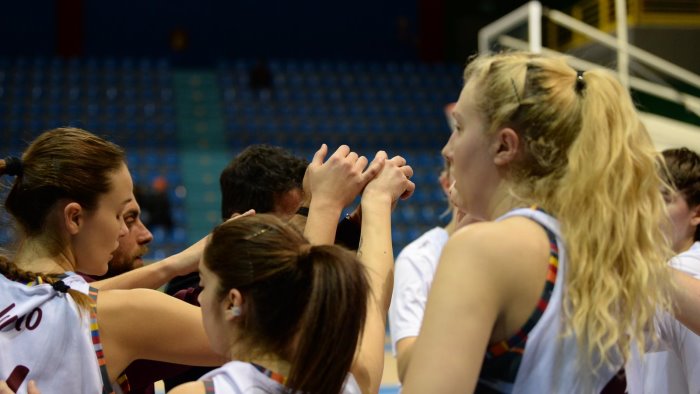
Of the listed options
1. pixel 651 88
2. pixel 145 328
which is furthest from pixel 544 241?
pixel 651 88

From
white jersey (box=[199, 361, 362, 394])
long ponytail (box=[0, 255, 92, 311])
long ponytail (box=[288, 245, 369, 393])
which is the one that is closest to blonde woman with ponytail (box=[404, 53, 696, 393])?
long ponytail (box=[288, 245, 369, 393])

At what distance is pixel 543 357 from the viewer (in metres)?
1.36

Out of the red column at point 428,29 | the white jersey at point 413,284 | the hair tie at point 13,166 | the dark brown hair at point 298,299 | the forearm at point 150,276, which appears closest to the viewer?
the dark brown hair at point 298,299

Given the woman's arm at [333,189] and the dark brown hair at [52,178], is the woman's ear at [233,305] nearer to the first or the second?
the woman's arm at [333,189]

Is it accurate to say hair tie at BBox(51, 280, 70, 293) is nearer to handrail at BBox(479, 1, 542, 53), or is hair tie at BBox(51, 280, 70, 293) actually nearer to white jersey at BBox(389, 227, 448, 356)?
white jersey at BBox(389, 227, 448, 356)

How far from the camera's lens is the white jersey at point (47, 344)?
173cm

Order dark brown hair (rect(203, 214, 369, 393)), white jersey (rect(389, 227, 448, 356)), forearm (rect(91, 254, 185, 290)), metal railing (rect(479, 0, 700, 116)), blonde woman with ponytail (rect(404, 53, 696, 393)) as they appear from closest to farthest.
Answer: blonde woman with ponytail (rect(404, 53, 696, 393)), dark brown hair (rect(203, 214, 369, 393)), forearm (rect(91, 254, 185, 290)), white jersey (rect(389, 227, 448, 356)), metal railing (rect(479, 0, 700, 116))

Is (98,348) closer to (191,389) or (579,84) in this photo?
(191,389)

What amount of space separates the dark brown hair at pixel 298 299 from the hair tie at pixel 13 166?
0.67m

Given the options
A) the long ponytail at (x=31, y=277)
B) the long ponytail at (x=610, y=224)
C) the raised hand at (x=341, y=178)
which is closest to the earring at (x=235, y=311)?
the raised hand at (x=341, y=178)

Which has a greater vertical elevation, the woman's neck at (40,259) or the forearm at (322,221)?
the forearm at (322,221)

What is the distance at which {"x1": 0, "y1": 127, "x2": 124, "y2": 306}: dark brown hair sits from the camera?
6.23 feet

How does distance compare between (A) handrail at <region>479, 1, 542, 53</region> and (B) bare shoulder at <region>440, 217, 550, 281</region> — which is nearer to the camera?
(B) bare shoulder at <region>440, 217, 550, 281</region>

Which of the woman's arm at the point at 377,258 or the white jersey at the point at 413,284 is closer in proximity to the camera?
the woman's arm at the point at 377,258
